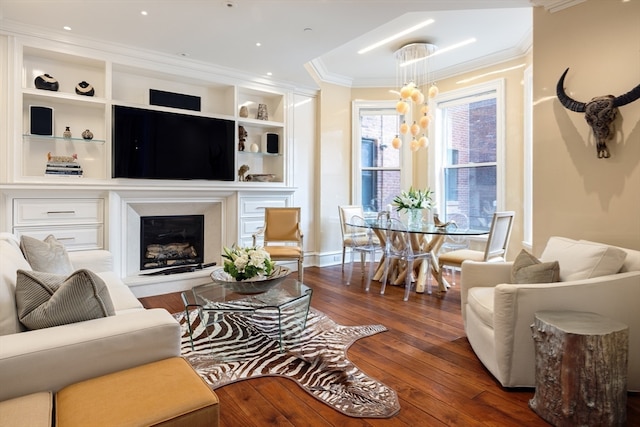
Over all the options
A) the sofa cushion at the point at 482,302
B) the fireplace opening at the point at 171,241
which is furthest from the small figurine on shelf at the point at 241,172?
the sofa cushion at the point at 482,302

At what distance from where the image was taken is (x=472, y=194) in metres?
5.30

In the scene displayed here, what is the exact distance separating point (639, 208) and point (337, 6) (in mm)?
2791

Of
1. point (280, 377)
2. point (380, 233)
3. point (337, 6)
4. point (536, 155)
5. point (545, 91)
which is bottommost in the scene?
Result: point (280, 377)

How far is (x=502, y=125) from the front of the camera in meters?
4.82

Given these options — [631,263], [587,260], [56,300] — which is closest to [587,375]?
[587,260]

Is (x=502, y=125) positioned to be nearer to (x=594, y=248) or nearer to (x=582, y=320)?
(x=594, y=248)

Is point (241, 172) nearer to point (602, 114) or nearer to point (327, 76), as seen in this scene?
point (327, 76)

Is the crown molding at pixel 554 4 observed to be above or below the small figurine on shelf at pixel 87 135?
above

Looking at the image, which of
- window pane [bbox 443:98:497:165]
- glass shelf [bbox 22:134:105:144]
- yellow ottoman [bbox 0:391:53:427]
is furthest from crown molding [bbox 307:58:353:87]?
yellow ottoman [bbox 0:391:53:427]

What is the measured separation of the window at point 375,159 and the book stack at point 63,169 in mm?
3821

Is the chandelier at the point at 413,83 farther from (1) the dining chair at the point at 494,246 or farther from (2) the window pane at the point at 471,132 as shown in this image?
(1) the dining chair at the point at 494,246

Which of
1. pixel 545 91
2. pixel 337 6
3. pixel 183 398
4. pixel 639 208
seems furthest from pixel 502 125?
pixel 183 398

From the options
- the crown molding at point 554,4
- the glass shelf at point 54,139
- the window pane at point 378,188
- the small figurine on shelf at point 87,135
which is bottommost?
the window pane at point 378,188

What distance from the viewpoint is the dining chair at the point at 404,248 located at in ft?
13.4
